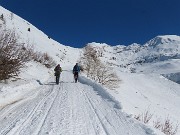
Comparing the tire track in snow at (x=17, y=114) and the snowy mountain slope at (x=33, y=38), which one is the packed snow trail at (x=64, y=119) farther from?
the snowy mountain slope at (x=33, y=38)

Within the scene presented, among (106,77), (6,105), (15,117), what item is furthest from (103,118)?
(106,77)

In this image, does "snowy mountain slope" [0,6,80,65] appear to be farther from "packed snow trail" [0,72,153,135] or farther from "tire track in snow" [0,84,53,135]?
"packed snow trail" [0,72,153,135]

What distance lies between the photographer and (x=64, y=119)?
10.7 metres

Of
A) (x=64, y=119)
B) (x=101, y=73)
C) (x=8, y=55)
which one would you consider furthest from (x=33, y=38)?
(x=64, y=119)

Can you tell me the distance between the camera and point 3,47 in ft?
54.0

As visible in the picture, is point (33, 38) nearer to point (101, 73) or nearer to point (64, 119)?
point (101, 73)

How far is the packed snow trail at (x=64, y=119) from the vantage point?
912 cm

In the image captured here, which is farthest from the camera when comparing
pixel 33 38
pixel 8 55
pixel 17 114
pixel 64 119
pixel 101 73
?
pixel 33 38

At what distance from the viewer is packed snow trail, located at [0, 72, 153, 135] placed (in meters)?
9.12

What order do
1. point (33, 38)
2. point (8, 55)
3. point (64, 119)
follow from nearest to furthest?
1. point (64, 119)
2. point (8, 55)
3. point (33, 38)

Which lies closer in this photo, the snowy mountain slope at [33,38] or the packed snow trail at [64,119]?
the packed snow trail at [64,119]

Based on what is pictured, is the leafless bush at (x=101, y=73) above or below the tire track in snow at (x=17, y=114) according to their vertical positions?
above

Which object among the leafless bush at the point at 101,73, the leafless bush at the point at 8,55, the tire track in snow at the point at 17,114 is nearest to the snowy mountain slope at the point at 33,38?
the leafless bush at the point at 101,73

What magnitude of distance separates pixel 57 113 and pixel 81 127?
7.42 ft
